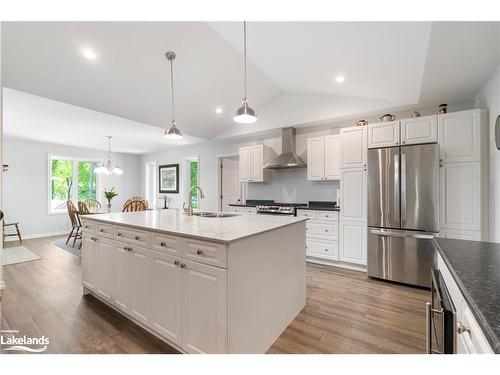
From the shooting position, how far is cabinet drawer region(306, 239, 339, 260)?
3752mm

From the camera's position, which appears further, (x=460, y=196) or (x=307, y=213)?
(x=307, y=213)

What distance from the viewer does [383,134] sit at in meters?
3.33

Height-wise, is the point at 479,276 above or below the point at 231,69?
below

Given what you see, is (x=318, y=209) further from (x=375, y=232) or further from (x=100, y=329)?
(x=100, y=329)

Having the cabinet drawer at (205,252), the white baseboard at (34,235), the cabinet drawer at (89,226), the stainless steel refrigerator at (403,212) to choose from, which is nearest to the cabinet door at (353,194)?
the stainless steel refrigerator at (403,212)

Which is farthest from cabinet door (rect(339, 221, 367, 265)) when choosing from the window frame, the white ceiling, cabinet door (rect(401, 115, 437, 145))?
the window frame

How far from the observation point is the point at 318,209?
3.92 metres

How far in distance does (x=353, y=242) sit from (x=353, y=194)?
74cm

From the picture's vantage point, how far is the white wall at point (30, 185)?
5727 mm

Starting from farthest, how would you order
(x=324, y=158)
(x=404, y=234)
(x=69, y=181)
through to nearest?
(x=69, y=181)
(x=324, y=158)
(x=404, y=234)

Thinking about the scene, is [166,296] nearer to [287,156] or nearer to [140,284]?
[140,284]

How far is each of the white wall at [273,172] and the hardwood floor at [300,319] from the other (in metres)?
1.86

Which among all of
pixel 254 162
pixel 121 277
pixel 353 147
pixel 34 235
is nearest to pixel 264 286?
pixel 121 277
